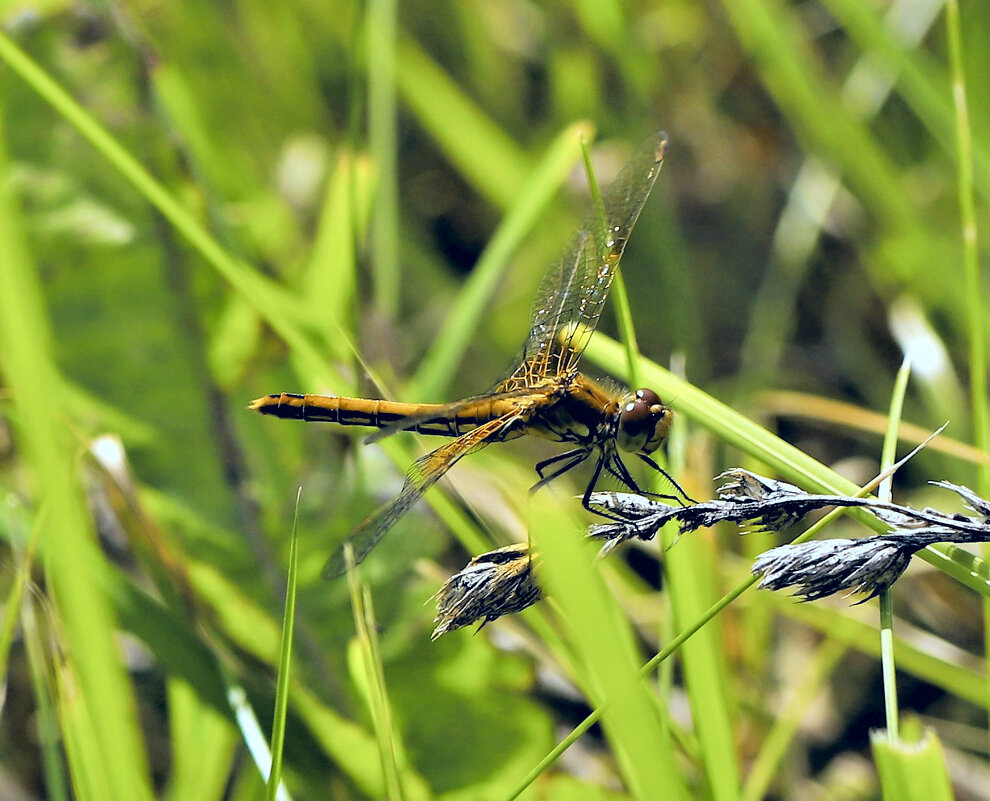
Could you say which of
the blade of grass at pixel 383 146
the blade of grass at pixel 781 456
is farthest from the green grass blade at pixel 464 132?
the blade of grass at pixel 781 456

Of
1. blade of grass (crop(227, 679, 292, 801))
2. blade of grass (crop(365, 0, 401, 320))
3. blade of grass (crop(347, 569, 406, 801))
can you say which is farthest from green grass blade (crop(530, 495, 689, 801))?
blade of grass (crop(365, 0, 401, 320))

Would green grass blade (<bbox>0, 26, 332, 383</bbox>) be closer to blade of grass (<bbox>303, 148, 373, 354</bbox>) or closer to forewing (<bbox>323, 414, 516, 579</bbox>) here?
forewing (<bbox>323, 414, 516, 579</bbox>)

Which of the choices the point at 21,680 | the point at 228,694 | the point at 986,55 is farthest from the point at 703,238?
the point at 21,680

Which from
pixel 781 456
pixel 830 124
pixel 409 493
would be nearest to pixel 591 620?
pixel 781 456

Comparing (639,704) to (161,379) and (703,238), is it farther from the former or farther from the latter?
(703,238)

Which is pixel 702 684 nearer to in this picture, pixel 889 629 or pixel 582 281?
pixel 889 629

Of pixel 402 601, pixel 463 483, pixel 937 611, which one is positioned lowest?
pixel 937 611
